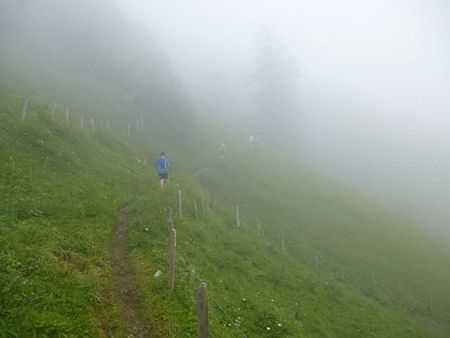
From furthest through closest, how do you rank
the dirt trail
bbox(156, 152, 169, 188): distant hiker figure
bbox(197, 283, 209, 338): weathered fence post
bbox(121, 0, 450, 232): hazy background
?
bbox(121, 0, 450, 232): hazy background, bbox(156, 152, 169, 188): distant hiker figure, the dirt trail, bbox(197, 283, 209, 338): weathered fence post

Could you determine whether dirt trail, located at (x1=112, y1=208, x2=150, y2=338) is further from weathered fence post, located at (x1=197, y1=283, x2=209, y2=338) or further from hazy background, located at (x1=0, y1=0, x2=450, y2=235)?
hazy background, located at (x1=0, y1=0, x2=450, y2=235)

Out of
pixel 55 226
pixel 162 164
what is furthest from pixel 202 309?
pixel 162 164

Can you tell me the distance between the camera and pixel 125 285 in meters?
10.6

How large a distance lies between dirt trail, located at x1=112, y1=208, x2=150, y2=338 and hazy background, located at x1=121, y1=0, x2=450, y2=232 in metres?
43.1

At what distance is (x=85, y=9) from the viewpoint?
64188 millimetres

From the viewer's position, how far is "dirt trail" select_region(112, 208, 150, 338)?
28.7 ft

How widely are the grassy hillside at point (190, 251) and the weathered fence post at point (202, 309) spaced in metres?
2.52

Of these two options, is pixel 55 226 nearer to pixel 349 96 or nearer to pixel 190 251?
pixel 190 251

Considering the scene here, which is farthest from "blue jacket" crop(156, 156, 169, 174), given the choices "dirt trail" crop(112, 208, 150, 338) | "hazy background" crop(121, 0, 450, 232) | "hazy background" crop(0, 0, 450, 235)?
"hazy background" crop(121, 0, 450, 232)

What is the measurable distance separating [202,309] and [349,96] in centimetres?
9646

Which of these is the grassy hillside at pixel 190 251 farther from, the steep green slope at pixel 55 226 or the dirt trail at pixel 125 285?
the dirt trail at pixel 125 285

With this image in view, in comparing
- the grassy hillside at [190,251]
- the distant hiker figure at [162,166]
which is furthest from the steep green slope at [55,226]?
the distant hiker figure at [162,166]

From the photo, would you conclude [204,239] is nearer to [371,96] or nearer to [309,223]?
[309,223]

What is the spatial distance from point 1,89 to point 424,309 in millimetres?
34221
